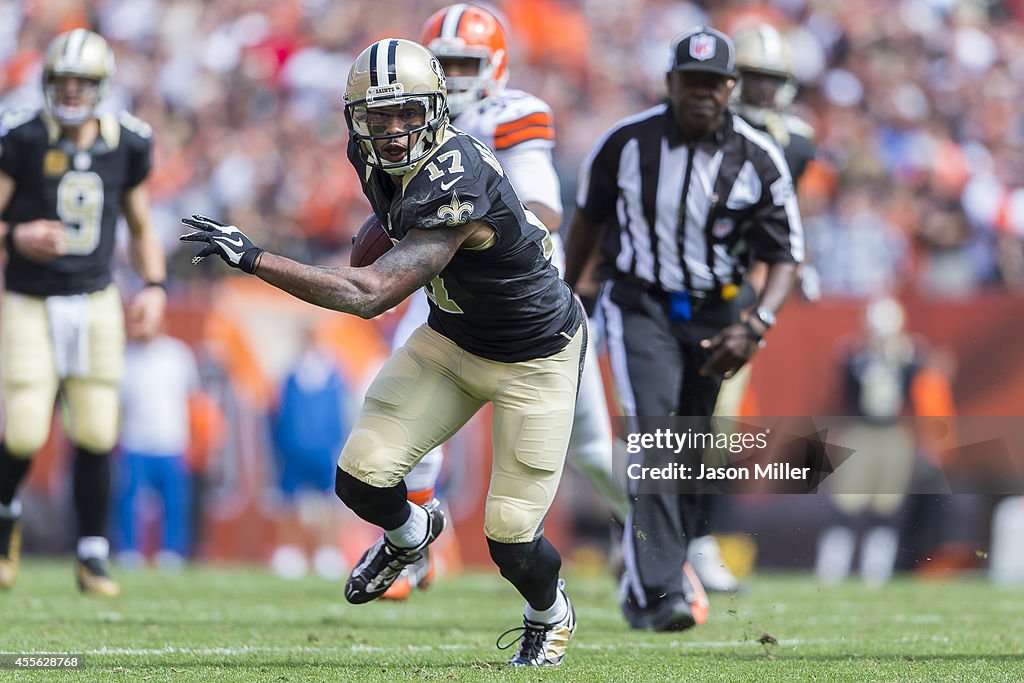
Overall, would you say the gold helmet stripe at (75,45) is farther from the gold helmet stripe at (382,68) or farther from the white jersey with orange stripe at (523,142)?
the gold helmet stripe at (382,68)

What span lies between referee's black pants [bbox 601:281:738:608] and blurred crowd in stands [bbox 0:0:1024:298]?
15.7 feet

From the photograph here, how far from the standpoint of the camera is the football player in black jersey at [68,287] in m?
6.69

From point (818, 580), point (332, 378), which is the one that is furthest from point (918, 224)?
point (332, 378)

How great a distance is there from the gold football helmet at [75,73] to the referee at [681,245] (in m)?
2.17

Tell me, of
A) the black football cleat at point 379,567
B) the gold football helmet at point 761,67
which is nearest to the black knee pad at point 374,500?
the black football cleat at point 379,567

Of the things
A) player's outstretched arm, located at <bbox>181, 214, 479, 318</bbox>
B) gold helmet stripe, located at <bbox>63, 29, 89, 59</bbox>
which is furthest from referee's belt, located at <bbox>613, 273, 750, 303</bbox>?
gold helmet stripe, located at <bbox>63, 29, 89, 59</bbox>

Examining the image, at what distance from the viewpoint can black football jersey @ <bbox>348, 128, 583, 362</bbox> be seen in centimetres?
427

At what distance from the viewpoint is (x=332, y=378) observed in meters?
10.4

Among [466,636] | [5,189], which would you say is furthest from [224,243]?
[5,189]

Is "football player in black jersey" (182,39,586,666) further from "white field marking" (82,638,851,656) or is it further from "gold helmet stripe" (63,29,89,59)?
"gold helmet stripe" (63,29,89,59)

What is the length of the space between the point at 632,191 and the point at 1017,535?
4811 mm

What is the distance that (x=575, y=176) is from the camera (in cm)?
1169

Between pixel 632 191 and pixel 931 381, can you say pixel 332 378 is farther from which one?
pixel 632 191

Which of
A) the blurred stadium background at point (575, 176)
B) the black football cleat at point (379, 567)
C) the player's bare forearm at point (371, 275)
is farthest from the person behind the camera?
the blurred stadium background at point (575, 176)
